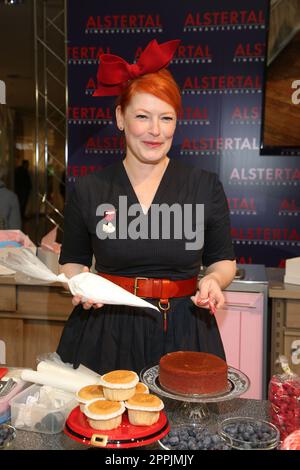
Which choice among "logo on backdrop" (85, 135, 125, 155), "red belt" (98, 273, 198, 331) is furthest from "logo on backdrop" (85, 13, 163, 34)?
"red belt" (98, 273, 198, 331)

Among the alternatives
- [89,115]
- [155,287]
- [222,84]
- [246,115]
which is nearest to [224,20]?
[222,84]

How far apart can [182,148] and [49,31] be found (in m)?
1.35

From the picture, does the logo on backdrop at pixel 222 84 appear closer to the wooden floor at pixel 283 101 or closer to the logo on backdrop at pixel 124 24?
the wooden floor at pixel 283 101

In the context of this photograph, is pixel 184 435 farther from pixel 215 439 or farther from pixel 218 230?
pixel 218 230

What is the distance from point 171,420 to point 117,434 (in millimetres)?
218

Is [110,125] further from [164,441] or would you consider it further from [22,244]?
[164,441]

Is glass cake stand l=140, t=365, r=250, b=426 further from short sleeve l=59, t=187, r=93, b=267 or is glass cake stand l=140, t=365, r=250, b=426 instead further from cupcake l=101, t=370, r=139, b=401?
short sleeve l=59, t=187, r=93, b=267

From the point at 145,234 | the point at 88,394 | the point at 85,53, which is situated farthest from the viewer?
the point at 85,53

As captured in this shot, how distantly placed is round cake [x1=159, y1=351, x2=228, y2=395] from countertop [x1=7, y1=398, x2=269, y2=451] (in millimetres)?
70

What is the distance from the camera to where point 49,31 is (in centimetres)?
397

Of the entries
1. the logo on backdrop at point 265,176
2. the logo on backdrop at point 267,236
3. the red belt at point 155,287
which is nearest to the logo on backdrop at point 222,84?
the logo on backdrop at point 265,176

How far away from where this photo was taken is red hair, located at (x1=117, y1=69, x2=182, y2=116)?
151cm

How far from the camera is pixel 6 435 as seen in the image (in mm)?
1040
